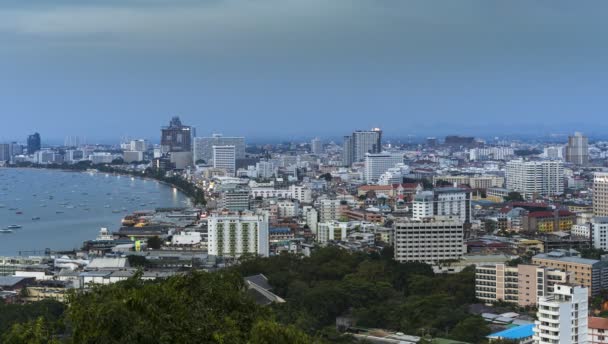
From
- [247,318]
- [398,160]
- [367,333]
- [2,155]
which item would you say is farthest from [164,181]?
[247,318]

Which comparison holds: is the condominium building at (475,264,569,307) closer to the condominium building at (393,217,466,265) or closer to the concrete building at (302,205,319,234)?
the condominium building at (393,217,466,265)

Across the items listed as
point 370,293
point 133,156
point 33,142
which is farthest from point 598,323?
point 33,142

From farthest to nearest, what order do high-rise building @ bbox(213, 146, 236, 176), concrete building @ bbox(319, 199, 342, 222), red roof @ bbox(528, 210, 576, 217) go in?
high-rise building @ bbox(213, 146, 236, 176)
concrete building @ bbox(319, 199, 342, 222)
red roof @ bbox(528, 210, 576, 217)

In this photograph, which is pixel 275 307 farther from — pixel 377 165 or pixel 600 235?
pixel 377 165

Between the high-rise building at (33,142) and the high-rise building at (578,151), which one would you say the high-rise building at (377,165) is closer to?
the high-rise building at (578,151)

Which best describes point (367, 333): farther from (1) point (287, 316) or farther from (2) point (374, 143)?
(2) point (374, 143)

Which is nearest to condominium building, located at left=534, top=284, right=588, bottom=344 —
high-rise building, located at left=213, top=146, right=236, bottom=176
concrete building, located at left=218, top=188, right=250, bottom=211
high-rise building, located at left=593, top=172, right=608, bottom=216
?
high-rise building, located at left=593, top=172, right=608, bottom=216
